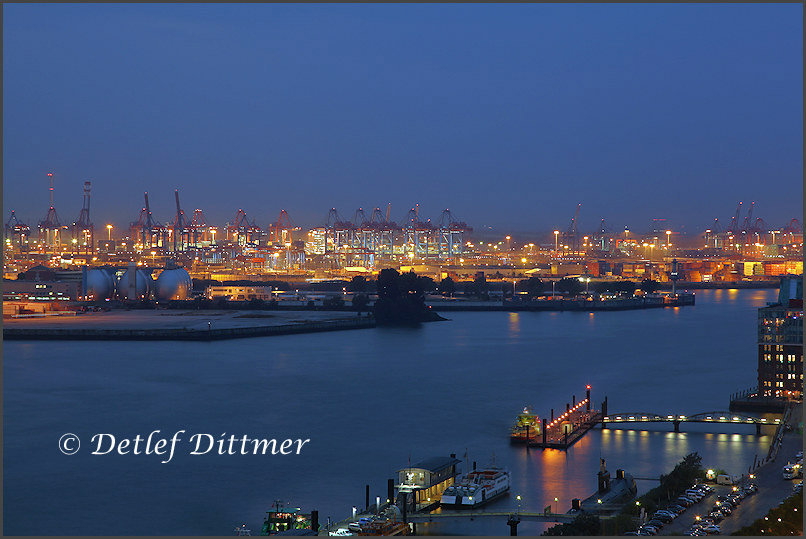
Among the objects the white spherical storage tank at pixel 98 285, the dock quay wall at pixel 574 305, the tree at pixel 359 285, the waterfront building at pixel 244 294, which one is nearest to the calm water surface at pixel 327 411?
the dock quay wall at pixel 574 305

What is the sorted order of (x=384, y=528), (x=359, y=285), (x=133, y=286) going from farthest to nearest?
(x=359, y=285) < (x=133, y=286) < (x=384, y=528)

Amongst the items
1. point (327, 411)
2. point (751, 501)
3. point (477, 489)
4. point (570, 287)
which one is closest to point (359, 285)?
point (570, 287)

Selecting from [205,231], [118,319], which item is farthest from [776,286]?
[118,319]

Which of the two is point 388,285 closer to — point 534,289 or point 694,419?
point 534,289

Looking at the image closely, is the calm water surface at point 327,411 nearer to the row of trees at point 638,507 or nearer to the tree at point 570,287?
the row of trees at point 638,507

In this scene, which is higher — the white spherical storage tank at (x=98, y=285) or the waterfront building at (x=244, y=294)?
the white spherical storage tank at (x=98, y=285)

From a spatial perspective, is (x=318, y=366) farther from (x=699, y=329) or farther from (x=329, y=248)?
(x=329, y=248)
